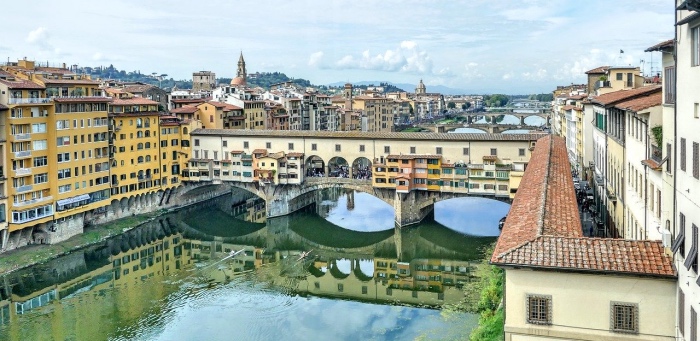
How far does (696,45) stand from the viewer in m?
9.12

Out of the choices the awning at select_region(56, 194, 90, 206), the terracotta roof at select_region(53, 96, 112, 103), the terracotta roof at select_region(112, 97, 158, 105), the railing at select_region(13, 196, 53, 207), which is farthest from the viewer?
the terracotta roof at select_region(112, 97, 158, 105)

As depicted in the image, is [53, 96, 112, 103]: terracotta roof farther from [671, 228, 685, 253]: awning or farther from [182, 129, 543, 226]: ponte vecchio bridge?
[671, 228, 685, 253]: awning

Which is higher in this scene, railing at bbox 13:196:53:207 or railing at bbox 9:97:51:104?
railing at bbox 9:97:51:104

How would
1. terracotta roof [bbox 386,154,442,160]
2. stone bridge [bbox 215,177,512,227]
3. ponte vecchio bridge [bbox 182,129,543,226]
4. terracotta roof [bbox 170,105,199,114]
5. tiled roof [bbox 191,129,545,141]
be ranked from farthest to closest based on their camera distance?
1. terracotta roof [bbox 170,105,199,114]
2. stone bridge [bbox 215,177,512,227]
3. terracotta roof [bbox 386,154,442,160]
4. tiled roof [bbox 191,129,545,141]
5. ponte vecchio bridge [bbox 182,129,543,226]

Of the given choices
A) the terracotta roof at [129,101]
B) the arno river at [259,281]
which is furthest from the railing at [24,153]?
the terracotta roof at [129,101]

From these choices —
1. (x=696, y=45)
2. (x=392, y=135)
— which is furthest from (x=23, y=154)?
(x=696, y=45)

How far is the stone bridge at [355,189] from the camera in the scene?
38.6 metres

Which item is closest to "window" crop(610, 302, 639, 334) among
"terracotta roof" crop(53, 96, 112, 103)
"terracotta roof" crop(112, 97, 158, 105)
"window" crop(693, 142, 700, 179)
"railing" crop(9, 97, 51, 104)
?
"window" crop(693, 142, 700, 179)

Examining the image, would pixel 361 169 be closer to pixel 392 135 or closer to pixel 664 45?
pixel 392 135

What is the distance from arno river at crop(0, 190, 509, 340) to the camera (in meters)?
22.2

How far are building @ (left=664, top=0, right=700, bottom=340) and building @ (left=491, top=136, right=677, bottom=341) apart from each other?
Result: 39 centimetres

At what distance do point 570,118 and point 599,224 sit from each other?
24786 millimetres

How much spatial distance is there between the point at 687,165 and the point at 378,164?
29627mm

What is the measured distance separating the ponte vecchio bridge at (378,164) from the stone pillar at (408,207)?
0.06 m
